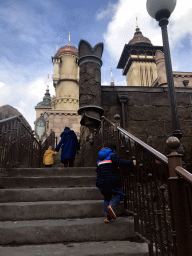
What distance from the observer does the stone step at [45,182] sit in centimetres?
357

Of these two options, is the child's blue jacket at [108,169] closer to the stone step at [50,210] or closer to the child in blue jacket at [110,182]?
the child in blue jacket at [110,182]

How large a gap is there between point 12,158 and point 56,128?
54.9 feet

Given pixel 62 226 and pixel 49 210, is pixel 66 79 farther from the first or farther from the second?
pixel 62 226

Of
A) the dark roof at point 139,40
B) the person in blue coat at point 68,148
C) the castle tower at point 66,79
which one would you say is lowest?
the person in blue coat at point 68,148

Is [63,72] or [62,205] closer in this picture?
[62,205]

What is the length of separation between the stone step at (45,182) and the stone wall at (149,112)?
128 inches

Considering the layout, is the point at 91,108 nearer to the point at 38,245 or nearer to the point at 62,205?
the point at 62,205

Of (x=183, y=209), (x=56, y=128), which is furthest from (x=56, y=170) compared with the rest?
(x=56, y=128)

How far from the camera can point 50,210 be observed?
287 centimetres

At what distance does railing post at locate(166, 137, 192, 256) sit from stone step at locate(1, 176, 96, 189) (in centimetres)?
215

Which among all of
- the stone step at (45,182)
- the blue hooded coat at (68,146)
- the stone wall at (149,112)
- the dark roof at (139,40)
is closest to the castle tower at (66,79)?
the dark roof at (139,40)

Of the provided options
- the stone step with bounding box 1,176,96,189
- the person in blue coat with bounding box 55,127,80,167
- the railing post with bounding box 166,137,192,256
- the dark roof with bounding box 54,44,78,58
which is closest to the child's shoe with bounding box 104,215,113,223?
the railing post with bounding box 166,137,192,256

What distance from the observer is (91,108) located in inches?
249

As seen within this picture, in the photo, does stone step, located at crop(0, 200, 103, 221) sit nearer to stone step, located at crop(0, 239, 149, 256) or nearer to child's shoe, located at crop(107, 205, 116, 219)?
child's shoe, located at crop(107, 205, 116, 219)
